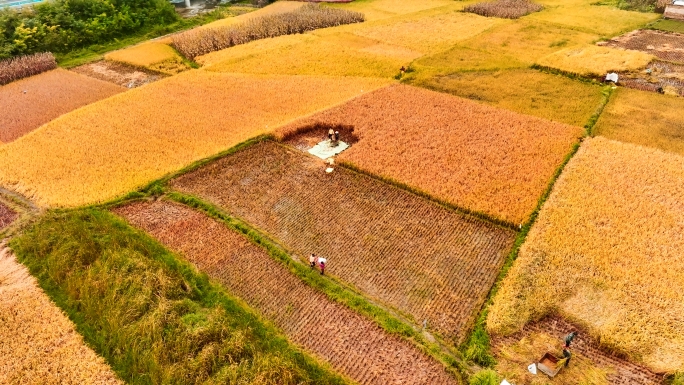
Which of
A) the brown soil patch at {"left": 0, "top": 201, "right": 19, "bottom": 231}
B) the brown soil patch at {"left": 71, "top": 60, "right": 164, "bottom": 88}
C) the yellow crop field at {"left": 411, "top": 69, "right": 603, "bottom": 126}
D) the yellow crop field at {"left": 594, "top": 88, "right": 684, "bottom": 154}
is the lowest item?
the brown soil patch at {"left": 0, "top": 201, "right": 19, "bottom": 231}

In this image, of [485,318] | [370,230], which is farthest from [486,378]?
[370,230]

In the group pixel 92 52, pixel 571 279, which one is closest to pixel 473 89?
pixel 571 279

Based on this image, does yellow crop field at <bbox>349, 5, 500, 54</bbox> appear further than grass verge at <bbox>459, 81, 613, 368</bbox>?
Yes

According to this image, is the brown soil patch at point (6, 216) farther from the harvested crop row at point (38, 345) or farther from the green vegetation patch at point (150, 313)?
the harvested crop row at point (38, 345)

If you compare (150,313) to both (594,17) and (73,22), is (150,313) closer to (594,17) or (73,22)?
(73,22)

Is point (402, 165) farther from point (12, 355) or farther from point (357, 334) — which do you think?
point (12, 355)

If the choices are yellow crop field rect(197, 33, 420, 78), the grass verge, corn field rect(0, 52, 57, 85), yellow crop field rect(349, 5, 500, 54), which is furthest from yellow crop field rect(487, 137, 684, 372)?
corn field rect(0, 52, 57, 85)

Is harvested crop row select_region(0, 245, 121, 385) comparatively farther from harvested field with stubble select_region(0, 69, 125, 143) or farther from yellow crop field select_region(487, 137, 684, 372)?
harvested field with stubble select_region(0, 69, 125, 143)

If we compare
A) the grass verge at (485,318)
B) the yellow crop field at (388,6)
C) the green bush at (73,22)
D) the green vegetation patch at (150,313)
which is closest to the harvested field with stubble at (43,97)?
the green bush at (73,22)
